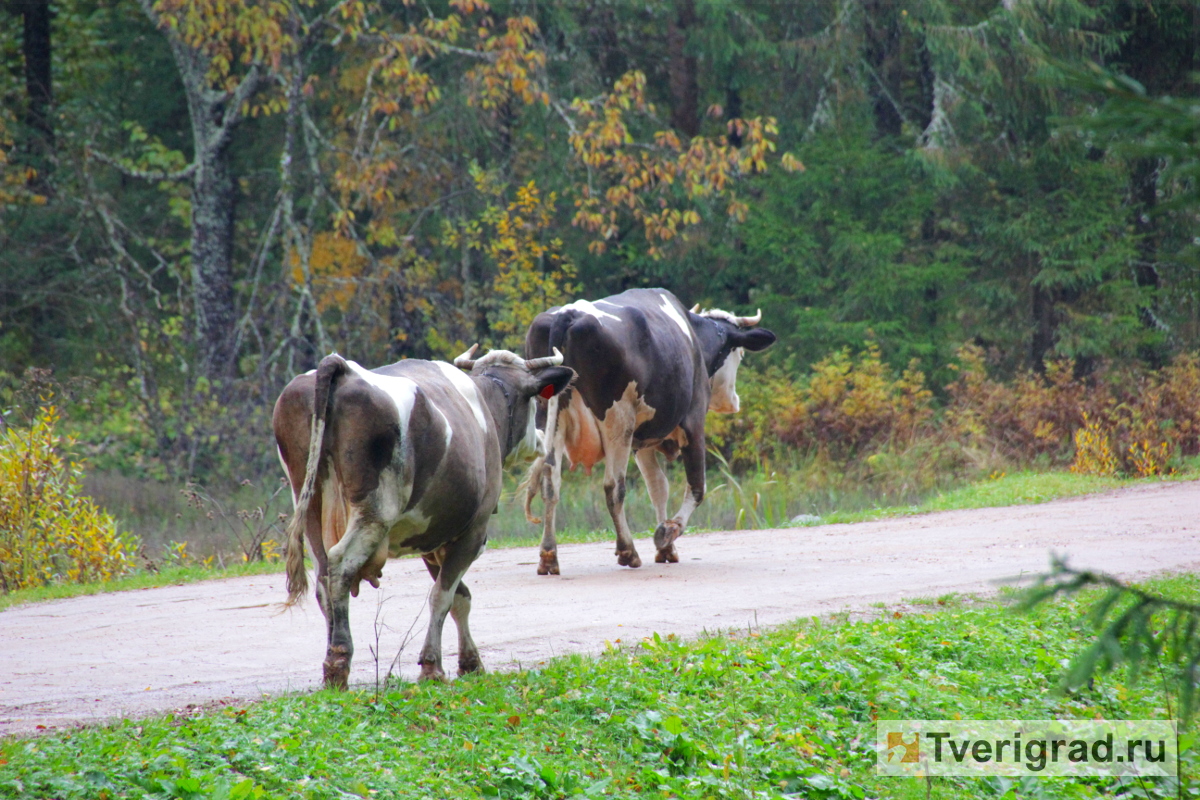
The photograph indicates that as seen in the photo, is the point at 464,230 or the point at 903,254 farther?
the point at 903,254

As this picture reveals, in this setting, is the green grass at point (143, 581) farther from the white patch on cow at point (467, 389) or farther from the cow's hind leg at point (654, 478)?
the white patch on cow at point (467, 389)

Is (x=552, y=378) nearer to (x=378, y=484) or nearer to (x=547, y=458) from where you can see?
(x=378, y=484)

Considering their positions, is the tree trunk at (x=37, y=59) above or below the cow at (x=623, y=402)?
above

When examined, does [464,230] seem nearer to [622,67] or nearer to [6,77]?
[622,67]

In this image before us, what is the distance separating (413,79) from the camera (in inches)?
721

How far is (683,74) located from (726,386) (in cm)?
1515

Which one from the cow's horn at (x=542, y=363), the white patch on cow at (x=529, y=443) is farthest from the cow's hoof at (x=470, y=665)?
the cow's horn at (x=542, y=363)

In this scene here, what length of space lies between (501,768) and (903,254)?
898 inches

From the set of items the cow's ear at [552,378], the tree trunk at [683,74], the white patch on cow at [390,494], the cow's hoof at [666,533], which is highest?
the tree trunk at [683,74]

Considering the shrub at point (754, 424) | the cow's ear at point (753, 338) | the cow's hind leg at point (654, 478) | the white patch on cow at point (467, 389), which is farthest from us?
the shrub at point (754, 424)

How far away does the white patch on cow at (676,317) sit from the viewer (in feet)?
36.2

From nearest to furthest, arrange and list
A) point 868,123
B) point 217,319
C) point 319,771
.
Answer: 1. point 319,771
2. point 217,319
3. point 868,123

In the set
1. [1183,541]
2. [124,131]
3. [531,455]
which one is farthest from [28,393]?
[124,131]

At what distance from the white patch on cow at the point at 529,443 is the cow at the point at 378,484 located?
712 mm
